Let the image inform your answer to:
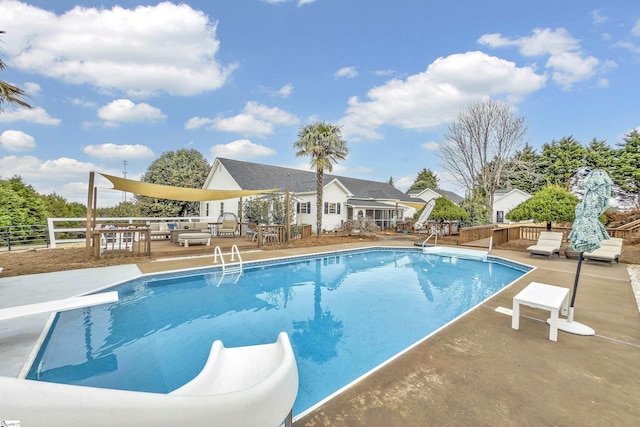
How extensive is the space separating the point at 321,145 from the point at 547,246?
40.9 ft

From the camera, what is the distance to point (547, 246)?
11.6m

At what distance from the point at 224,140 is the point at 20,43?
1675cm

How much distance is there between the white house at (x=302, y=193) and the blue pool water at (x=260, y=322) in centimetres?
1186

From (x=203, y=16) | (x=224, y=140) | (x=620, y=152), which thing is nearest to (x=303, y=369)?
(x=203, y=16)

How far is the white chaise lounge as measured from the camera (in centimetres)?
78

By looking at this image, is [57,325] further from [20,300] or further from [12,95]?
[12,95]

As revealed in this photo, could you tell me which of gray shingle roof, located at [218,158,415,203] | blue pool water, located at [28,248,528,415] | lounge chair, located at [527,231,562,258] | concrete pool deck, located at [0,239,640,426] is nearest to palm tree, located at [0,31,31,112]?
concrete pool deck, located at [0,239,640,426]

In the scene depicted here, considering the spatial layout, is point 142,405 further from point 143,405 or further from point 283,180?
point 283,180

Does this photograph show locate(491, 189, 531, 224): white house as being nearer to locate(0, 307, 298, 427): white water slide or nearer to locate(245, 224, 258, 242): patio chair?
locate(245, 224, 258, 242): patio chair

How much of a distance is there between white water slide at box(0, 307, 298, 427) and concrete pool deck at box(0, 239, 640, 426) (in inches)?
60.1

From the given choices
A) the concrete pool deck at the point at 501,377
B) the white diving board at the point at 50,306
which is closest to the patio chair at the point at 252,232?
the concrete pool deck at the point at 501,377

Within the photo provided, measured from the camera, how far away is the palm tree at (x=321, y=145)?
54.5 feet

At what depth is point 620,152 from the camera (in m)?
30.7

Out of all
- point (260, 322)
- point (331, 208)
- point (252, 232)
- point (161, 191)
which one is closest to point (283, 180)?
point (331, 208)
